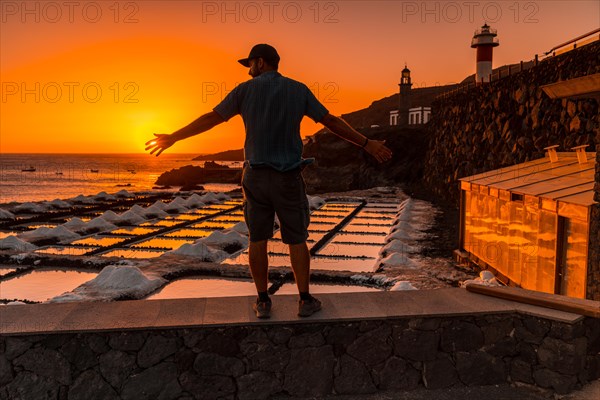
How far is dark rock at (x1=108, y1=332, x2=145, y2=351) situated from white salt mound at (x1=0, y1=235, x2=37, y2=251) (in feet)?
31.9

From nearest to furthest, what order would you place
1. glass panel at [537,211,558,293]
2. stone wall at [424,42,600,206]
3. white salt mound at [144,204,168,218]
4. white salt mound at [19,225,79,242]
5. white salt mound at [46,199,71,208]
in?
glass panel at [537,211,558,293], stone wall at [424,42,600,206], white salt mound at [19,225,79,242], white salt mound at [144,204,168,218], white salt mound at [46,199,71,208]

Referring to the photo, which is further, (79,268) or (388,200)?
(388,200)

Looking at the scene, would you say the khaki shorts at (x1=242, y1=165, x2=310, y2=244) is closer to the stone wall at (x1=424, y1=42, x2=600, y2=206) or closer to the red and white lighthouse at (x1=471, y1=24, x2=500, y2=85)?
the stone wall at (x1=424, y1=42, x2=600, y2=206)

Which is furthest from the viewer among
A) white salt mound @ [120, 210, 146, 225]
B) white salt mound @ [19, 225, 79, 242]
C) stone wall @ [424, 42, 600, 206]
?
white salt mound @ [120, 210, 146, 225]

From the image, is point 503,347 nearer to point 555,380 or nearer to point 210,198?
point 555,380

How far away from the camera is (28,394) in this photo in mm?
2854

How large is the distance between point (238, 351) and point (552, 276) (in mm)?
4899

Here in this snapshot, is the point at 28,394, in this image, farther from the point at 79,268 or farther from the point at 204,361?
the point at 79,268

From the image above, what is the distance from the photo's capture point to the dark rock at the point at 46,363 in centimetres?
283

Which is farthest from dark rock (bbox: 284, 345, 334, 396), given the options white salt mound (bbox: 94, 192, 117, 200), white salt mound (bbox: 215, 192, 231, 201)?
white salt mound (bbox: 94, 192, 117, 200)

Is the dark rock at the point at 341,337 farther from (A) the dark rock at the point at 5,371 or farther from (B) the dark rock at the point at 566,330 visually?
(A) the dark rock at the point at 5,371

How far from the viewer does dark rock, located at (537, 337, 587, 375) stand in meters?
3.04

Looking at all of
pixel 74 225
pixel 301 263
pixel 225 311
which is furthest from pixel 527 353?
pixel 74 225

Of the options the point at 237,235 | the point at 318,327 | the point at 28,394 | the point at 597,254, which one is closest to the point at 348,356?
the point at 318,327
